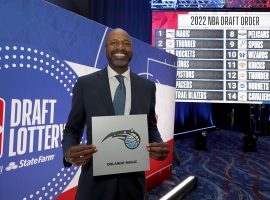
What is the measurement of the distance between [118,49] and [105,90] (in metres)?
0.16

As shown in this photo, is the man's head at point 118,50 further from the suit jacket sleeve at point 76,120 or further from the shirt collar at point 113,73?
the suit jacket sleeve at point 76,120

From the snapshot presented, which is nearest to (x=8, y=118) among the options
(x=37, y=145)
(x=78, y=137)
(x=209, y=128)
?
(x=37, y=145)

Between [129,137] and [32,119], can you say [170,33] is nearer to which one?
[32,119]

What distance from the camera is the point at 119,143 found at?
1.08 meters

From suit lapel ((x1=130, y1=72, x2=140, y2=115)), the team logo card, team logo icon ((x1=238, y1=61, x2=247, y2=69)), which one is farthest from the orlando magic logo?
team logo icon ((x1=238, y1=61, x2=247, y2=69))

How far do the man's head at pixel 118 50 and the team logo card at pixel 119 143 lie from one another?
21 cm

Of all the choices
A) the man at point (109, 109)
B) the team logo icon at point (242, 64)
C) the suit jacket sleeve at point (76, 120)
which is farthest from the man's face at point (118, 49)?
the team logo icon at point (242, 64)

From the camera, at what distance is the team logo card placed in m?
1.06

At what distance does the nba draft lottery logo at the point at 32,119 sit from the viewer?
1609mm

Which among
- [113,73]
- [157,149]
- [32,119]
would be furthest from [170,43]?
[157,149]

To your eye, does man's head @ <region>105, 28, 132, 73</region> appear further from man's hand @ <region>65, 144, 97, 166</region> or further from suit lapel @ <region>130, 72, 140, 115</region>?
man's hand @ <region>65, 144, 97, 166</region>

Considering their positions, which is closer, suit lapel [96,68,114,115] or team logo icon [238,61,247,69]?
suit lapel [96,68,114,115]

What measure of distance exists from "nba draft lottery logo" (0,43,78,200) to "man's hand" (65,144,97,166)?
0.72 meters

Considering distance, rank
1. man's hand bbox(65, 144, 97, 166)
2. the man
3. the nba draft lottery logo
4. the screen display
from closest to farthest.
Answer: man's hand bbox(65, 144, 97, 166) < the man < the nba draft lottery logo < the screen display
